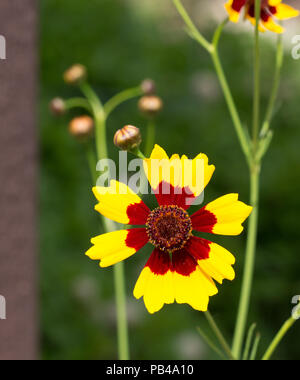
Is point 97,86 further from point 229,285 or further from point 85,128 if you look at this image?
point 85,128

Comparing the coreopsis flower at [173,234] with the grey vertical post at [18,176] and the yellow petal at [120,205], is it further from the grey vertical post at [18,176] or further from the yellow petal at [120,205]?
the grey vertical post at [18,176]

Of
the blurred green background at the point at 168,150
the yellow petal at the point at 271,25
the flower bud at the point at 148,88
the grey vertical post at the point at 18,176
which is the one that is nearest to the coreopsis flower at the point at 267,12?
the yellow petal at the point at 271,25

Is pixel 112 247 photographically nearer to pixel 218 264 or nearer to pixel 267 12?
pixel 218 264

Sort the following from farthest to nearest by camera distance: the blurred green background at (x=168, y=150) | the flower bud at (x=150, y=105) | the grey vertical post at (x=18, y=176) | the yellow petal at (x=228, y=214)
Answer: the blurred green background at (x=168, y=150) < the grey vertical post at (x=18, y=176) < the flower bud at (x=150, y=105) < the yellow petal at (x=228, y=214)

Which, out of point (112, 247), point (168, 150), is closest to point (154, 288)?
point (112, 247)

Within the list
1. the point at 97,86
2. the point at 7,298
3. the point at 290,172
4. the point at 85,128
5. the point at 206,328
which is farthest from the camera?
the point at 97,86

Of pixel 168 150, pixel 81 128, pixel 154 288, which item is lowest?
pixel 154 288
